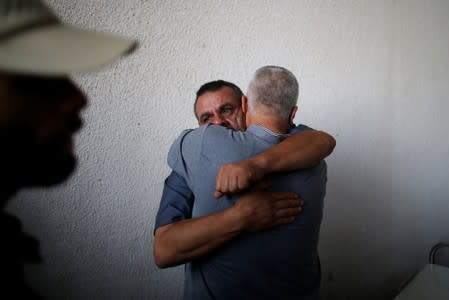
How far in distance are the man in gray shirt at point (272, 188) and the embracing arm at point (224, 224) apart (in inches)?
1.4

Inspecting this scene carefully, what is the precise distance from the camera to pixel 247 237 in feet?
2.89

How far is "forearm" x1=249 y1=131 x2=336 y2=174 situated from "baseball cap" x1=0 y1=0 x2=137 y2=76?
44 centimetres

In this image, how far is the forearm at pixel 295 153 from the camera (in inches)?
32.7

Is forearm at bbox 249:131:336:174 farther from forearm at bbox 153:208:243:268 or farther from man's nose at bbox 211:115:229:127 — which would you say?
man's nose at bbox 211:115:229:127

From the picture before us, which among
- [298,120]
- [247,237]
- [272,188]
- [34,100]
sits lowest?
[247,237]

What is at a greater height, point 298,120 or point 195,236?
point 298,120

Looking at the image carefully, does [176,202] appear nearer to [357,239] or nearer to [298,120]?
[298,120]

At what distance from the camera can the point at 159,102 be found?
1417mm

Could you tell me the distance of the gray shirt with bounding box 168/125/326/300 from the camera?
879 mm

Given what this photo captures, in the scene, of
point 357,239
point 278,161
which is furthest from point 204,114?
point 357,239

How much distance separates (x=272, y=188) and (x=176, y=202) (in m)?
0.27

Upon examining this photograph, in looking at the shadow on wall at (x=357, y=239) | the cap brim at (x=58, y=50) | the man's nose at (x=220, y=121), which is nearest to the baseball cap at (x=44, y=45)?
the cap brim at (x=58, y=50)

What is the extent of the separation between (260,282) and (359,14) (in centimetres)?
161

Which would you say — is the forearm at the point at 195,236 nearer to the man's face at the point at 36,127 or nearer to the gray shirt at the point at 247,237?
the gray shirt at the point at 247,237
